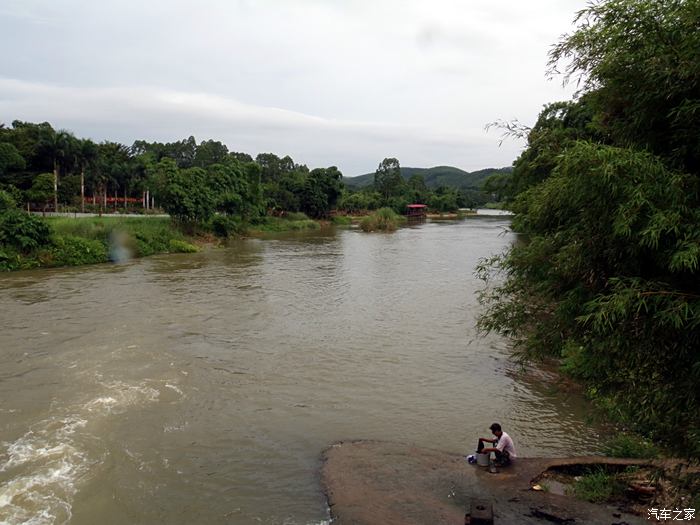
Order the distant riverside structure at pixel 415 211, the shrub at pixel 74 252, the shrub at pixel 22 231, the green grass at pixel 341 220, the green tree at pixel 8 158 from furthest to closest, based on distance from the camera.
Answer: the distant riverside structure at pixel 415 211 < the green grass at pixel 341 220 < the green tree at pixel 8 158 < the shrub at pixel 74 252 < the shrub at pixel 22 231

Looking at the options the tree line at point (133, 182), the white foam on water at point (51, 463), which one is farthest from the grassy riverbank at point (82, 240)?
the white foam on water at point (51, 463)

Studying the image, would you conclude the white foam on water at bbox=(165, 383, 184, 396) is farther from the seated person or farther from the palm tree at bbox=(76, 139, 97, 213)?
the palm tree at bbox=(76, 139, 97, 213)

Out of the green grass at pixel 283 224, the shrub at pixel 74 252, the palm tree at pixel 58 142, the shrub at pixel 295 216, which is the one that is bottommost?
the shrub at pixel 74 252

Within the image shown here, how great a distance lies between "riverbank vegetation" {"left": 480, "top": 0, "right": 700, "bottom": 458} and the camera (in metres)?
4.20

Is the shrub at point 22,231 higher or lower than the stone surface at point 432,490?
higher

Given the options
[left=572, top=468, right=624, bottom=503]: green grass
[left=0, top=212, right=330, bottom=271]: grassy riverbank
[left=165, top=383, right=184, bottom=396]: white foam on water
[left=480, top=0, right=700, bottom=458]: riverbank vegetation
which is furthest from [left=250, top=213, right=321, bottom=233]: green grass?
[left=480, top=0, right=700, bottom=458]: riverbank vegetation

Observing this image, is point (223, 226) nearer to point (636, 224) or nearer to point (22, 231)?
point (22, 231)

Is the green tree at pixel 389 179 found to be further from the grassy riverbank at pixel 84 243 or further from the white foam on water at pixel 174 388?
the white foam on water at pixel 174 388

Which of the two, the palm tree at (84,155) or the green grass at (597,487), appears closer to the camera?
the green grass at (597,487)

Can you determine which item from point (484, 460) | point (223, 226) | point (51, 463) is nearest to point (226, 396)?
point (51, 463)

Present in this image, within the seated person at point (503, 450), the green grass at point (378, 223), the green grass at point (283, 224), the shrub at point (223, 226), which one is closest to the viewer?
the seated person at point (503, 450)

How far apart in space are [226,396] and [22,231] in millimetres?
24652

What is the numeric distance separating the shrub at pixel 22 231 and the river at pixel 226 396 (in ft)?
20.9

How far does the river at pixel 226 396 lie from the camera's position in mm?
8375
